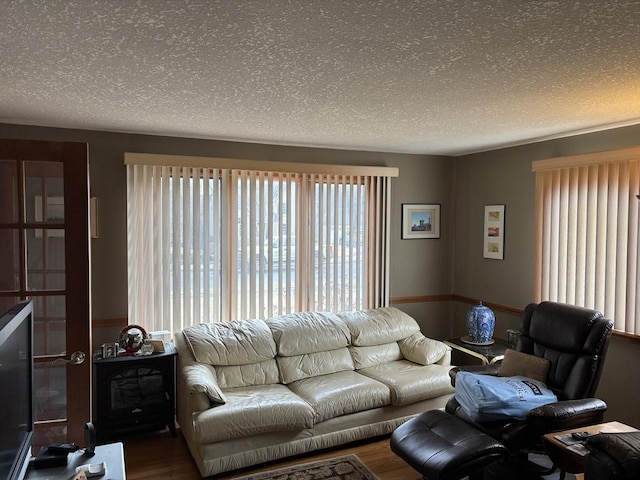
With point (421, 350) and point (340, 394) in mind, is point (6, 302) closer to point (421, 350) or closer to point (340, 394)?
point (340, 394)

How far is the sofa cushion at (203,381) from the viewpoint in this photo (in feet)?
10.2

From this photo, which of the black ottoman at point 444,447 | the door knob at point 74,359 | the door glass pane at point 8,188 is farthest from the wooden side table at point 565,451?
the door glass pane at point 8,188

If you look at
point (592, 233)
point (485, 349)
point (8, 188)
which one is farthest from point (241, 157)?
point (592, 233)

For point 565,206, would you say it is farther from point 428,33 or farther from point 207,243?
point 207,243

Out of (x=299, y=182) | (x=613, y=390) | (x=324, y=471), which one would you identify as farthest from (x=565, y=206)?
(x=324, y=471)

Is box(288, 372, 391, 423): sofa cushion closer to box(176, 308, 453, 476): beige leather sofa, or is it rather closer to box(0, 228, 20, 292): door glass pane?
box(176, 308, 453, 476): beige leather sofa

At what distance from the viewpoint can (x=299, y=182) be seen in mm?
4426

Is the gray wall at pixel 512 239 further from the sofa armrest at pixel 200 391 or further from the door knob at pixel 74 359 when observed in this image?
the door knob at pixel 74 359

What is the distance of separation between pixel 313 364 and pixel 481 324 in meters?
1.65

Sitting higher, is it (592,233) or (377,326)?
(592,233)

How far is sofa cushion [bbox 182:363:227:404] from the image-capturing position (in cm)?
310

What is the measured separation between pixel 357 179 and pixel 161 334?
2.36 m

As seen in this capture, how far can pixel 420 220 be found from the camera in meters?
5.10

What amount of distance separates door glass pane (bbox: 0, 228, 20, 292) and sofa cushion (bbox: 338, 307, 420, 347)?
2685mm
